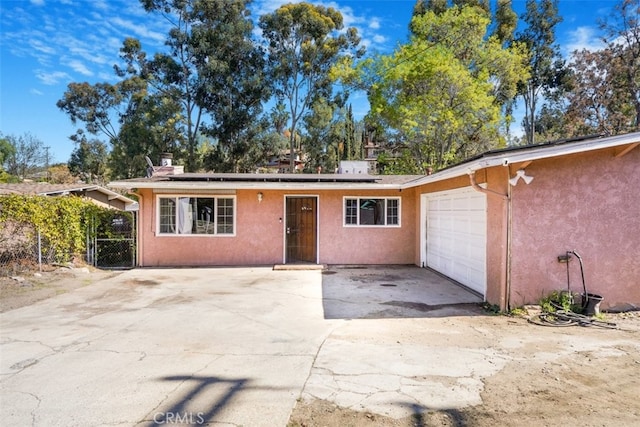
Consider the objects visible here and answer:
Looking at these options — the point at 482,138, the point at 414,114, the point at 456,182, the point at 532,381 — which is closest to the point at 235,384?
the point at 532,381

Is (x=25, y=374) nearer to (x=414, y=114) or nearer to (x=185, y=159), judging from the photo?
(x=414, y=114)

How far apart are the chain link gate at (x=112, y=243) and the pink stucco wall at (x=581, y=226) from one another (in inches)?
407

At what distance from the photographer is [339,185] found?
10695mm

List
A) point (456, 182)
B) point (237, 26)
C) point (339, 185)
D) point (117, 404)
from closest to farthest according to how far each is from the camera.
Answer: point (117, 404) → point (456, 182) → point (339, 185) → point (237, 26)

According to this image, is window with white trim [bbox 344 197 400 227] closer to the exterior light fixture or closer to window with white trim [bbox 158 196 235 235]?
window with white trim [bbox 158 196 235 235]

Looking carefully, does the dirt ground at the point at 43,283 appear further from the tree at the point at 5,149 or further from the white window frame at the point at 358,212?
the tree at the point at 5,149

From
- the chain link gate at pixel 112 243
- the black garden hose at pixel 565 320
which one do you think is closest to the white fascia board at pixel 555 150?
the black garden hose at pixel 565 320

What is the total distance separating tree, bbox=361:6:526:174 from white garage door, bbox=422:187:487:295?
1204 cm

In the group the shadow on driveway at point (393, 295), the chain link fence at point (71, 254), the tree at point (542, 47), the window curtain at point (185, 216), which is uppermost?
the tree at point (542, 47)

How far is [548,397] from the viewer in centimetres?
331

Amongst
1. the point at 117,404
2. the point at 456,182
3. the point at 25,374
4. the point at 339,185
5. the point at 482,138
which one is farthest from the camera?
the point at 482,138

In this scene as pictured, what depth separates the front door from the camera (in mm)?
11719

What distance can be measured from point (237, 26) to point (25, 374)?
25.2 metres

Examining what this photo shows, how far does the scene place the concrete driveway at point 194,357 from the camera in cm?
312
